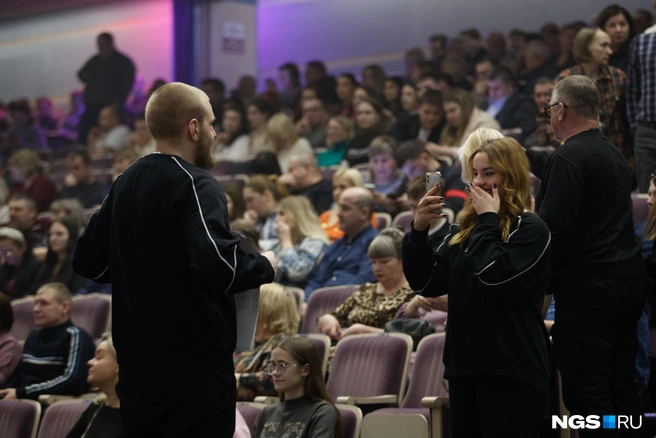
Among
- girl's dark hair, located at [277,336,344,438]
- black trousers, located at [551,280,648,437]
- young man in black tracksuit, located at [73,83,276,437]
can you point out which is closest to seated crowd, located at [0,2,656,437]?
girl's dark hair, located at [277,336,344,438]

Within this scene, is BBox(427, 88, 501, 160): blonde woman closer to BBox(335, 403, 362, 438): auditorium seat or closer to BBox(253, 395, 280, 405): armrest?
BBox(253, 395, 280, 405): armrest

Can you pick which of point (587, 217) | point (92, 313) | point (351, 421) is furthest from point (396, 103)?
point (587, 217)

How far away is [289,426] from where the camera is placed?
13.3 feet

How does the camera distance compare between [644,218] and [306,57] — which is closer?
[644,218]

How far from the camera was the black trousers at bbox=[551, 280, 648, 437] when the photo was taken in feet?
10.9

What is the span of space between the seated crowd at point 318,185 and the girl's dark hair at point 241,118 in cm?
2

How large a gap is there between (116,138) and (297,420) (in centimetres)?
787

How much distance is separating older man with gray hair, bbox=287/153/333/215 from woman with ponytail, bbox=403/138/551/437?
421cm

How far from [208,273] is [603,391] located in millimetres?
1536

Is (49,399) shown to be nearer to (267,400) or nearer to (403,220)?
(267,400)

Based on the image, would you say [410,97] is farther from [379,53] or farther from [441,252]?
[441,252]

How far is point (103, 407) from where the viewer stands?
4648 mm

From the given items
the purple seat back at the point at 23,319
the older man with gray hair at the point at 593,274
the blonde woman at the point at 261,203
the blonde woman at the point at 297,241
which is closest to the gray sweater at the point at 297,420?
the older man with gray hair at the point at 593,274

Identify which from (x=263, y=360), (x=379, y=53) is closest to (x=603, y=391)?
(x=263, y=360)
